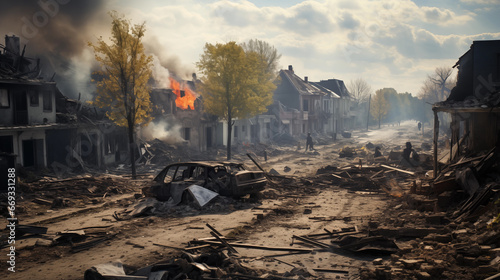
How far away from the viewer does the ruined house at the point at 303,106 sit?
53875 mm

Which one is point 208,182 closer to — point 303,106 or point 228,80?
point 228,80

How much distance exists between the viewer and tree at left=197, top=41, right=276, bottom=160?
2962 centimetres

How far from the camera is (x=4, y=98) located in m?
19.5

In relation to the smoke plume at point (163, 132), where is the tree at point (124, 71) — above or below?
above

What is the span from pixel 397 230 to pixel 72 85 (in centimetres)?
3320

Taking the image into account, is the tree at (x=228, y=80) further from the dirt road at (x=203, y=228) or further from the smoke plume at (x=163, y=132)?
the dirt road at (x=203, y=228)

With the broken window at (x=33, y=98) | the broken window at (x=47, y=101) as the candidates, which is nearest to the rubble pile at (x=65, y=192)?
the broken window at (x=33, y=98)

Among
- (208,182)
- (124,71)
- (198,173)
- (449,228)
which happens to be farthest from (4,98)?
(449,228)

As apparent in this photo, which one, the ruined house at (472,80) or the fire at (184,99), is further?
the fire at (184,99)

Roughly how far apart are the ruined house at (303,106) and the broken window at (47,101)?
3255cm

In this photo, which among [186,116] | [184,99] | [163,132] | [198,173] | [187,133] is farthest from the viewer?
[184,99]

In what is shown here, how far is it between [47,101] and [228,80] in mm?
13195

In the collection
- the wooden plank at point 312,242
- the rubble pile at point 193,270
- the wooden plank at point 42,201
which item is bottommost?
the wooden plank at point 42,201

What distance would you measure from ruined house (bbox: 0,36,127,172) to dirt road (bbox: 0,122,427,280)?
862cm
